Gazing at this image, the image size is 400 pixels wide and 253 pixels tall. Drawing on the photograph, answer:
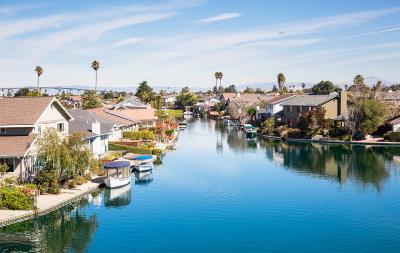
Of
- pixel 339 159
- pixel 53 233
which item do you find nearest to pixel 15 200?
pixel 53 233

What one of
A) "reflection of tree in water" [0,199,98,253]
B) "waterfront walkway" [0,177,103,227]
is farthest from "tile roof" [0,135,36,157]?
"reflection of tree in water" [0,199,98,253]

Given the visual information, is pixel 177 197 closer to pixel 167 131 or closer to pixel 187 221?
pixel 187 221

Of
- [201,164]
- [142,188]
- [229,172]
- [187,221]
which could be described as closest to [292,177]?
[229,172]

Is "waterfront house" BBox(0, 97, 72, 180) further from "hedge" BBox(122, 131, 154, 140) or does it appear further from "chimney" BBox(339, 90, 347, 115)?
"chimney" BBox(339, 90, 347, 115)

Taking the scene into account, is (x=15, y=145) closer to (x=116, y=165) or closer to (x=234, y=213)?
(x=116, y=165)

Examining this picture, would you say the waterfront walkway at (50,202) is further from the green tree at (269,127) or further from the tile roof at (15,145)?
the green tree at (269,127)

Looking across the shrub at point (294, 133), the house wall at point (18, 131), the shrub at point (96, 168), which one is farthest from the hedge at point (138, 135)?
the house wall at point (18, 131)
